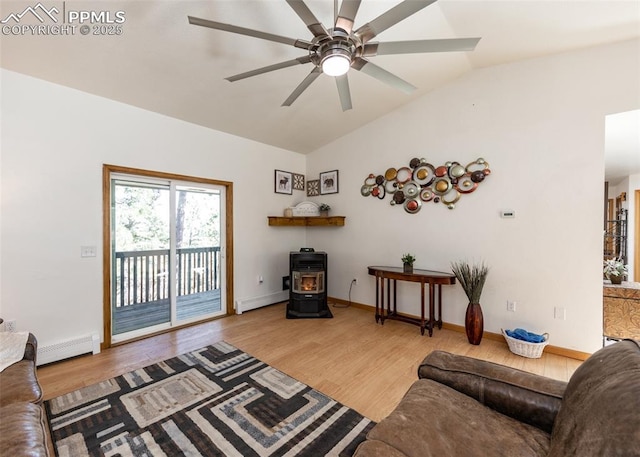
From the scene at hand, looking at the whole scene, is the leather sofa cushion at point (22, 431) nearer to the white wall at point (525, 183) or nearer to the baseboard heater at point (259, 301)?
the baseboard heater at point (259, 301)

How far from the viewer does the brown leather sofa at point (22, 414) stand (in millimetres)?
1040

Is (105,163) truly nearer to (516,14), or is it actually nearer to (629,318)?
(516,14)

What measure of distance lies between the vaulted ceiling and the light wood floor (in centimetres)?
270

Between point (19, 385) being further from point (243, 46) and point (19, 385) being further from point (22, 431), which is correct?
point (243, 46)

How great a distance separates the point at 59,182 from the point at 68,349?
1632mm

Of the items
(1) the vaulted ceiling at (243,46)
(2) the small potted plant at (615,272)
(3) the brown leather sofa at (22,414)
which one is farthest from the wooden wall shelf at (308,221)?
(2) the small potted plant at (615,272)

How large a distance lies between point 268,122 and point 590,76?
350 cm

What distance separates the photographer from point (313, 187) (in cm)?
486

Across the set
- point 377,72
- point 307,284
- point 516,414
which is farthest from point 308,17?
point 307,284

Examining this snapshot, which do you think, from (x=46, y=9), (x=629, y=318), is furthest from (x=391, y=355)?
(x=46, y=9)

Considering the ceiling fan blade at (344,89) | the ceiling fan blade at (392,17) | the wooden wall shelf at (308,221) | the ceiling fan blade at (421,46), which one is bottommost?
the wooden wall shelf at (308,221)

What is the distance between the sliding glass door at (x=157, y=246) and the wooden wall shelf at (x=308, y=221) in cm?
85

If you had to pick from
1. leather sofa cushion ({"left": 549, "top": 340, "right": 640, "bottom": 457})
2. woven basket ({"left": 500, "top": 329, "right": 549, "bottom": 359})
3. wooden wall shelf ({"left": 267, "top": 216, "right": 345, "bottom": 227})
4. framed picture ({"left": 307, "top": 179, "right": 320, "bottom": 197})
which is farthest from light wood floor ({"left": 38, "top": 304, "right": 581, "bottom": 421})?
framed picture ({"left": 307, "top": 179, "right": 320, "bottom": 197})

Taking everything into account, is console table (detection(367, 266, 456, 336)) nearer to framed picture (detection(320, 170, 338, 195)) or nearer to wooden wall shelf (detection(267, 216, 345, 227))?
wooden wall shelf (detection(267, 216, 345, 227))
